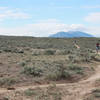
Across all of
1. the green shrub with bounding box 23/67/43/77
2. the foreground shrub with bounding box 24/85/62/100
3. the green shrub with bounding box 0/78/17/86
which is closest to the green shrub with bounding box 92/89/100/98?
the foreground shrub with bounding box 24/85/62/100

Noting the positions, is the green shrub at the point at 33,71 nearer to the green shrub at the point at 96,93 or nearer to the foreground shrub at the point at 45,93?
the foreground shrub at the point at 45,93

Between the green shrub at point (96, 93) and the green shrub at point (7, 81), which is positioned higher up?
the green shrub at point (7, 81)

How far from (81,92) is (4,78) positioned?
411 centimetres

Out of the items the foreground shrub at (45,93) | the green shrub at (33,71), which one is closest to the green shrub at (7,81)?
the green shrub at (33,71)

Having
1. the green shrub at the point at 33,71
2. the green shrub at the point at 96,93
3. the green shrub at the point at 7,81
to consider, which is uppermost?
the green shrub at the point at 33,71

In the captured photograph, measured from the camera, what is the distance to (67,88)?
30.0 feet

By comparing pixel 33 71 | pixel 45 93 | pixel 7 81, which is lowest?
pixel 45 93

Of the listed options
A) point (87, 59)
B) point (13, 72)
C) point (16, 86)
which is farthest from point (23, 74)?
point (87, 59)

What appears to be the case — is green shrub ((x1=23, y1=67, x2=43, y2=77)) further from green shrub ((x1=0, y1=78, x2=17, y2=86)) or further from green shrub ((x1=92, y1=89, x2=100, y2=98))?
green shrub ((x1=92, y1=89, x2=100, y2=98))

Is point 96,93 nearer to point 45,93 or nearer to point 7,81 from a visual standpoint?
point 45,93

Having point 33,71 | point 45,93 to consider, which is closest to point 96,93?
point 45,93

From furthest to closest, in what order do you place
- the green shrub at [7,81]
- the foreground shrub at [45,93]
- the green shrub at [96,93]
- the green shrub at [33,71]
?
the green shrub at [33,71] < the green shrub at [7,81] < the green shrub at [96,93] < the foreground shrub at [45,93]

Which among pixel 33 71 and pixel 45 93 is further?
pixel 33 71

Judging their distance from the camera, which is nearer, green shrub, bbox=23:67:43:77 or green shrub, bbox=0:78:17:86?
green shrub, bbox=0:78:17:86
